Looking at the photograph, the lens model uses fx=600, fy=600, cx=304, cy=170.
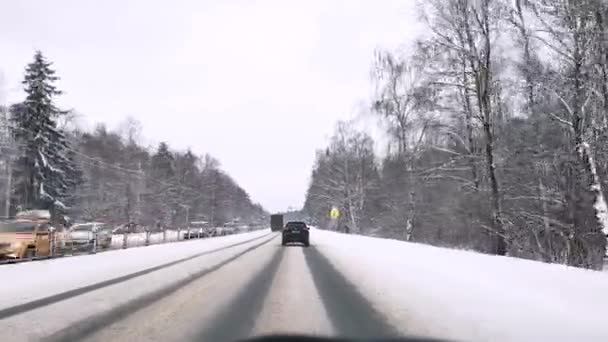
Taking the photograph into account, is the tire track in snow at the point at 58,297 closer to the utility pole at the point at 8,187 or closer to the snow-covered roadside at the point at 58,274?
the snow-covered roadside at the point at 58,274

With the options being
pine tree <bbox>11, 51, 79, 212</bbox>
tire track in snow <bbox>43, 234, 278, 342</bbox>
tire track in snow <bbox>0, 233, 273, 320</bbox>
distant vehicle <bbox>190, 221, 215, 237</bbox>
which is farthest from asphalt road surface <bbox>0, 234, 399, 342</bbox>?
distant vehicle <bbox>190, 221, 215, 237</bbox>

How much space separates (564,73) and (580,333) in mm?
18064

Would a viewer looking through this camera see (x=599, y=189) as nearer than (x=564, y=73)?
Yes

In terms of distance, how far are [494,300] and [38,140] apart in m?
48.5

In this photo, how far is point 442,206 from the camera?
44.2m

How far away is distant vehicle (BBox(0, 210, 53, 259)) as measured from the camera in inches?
914

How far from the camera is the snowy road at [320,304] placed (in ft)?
26.6

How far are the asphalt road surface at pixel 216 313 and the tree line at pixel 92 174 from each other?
4082 cm

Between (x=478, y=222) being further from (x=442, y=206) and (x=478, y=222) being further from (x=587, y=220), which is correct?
(x=442, y=206)

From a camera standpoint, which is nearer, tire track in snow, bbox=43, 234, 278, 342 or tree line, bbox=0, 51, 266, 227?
tire track in snow, bbox=43, 234, 278, 342

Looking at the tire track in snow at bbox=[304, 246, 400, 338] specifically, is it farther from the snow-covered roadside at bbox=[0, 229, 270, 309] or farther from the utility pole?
the utility pole

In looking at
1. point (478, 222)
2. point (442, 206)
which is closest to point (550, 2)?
point (478, 222)

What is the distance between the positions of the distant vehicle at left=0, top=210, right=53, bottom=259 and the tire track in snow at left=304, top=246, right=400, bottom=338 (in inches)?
513

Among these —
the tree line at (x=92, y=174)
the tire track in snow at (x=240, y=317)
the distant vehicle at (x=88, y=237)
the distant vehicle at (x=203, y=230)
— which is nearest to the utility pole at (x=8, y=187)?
the tree line at (x=92, y=174)
